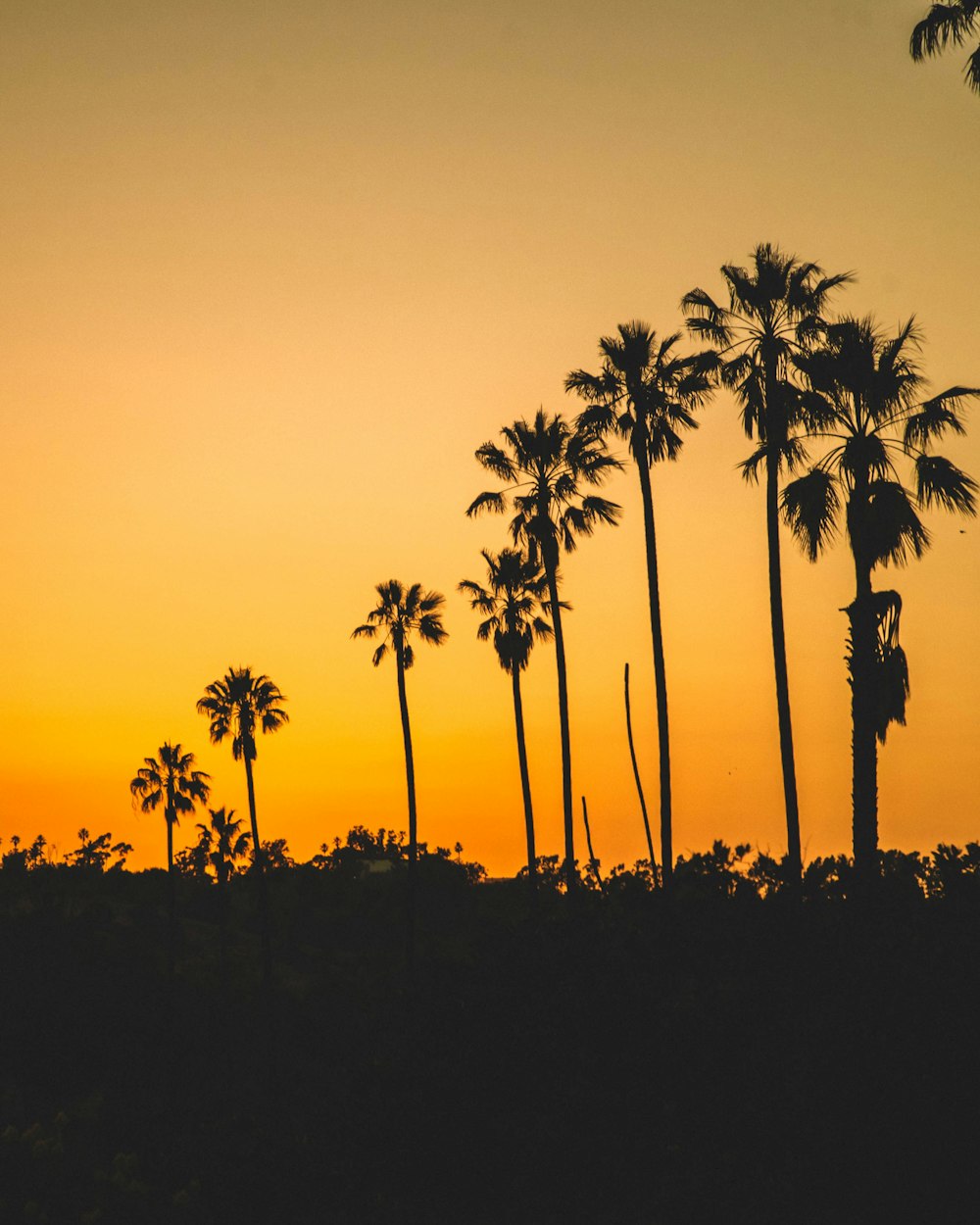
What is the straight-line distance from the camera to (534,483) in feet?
140

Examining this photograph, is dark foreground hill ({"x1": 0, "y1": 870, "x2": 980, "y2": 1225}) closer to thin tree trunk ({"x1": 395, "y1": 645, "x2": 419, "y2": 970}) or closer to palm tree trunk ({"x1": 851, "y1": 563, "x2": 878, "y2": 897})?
palm tree trunk ({"x1": 851, "y1": 563, "x2": 878, "y2": 897})

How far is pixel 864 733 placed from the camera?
24109 millimetres

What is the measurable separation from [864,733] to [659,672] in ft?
36.8

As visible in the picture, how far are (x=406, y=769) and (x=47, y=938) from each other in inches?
791

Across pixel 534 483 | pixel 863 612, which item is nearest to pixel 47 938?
pixel 534 483

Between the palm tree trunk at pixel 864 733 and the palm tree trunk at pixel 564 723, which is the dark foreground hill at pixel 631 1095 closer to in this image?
the palm tree trunk at pixel 864 733

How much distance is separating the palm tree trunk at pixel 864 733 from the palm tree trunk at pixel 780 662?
218 centimetres

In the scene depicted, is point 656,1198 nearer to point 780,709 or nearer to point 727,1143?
point 727,1143

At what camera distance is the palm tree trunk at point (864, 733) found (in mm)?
23953

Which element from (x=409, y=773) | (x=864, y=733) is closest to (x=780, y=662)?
(x=864, y=733)

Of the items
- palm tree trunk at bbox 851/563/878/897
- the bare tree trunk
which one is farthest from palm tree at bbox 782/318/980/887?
the bare tree trunk

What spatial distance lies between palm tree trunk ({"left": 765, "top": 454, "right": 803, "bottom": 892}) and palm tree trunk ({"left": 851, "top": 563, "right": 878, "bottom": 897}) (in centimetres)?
218

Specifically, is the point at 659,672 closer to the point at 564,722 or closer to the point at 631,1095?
the point at 564,722

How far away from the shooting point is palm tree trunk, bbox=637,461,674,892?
34.2 meters
